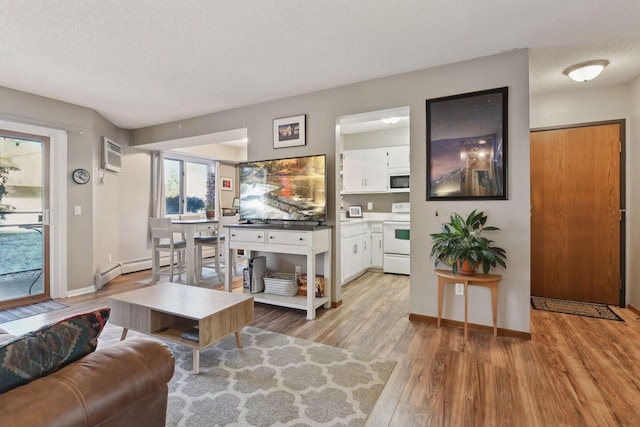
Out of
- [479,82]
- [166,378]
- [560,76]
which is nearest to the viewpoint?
[166,378]

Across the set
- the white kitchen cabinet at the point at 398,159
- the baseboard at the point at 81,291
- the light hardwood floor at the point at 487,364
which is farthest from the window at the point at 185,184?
the white kitchen cabinet at the point at 398,159

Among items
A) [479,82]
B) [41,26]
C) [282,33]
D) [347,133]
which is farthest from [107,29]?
[347,133]

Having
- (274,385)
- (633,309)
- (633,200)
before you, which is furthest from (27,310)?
(633,200)

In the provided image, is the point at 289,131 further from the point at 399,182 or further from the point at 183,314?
the point at 183,314

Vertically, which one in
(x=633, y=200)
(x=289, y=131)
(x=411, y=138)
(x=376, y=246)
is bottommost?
(x=376, y=246)

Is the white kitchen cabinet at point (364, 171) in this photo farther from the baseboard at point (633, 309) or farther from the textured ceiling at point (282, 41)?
the baseboard at point (633, 309)

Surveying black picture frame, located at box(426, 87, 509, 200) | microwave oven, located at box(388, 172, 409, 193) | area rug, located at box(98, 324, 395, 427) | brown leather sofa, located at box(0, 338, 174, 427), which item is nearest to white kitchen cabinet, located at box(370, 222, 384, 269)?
microwave oven, located at box(388, 172, 409, 193)

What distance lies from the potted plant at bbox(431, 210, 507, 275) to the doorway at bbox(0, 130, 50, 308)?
4.63m

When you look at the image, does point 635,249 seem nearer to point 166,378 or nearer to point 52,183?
Result: point 166,378

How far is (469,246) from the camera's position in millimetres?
2568

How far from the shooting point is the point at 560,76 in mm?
3166

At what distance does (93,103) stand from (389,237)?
4576 mm

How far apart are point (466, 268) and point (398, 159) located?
281 centimetres

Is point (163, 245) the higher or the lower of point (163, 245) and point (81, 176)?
the lower
